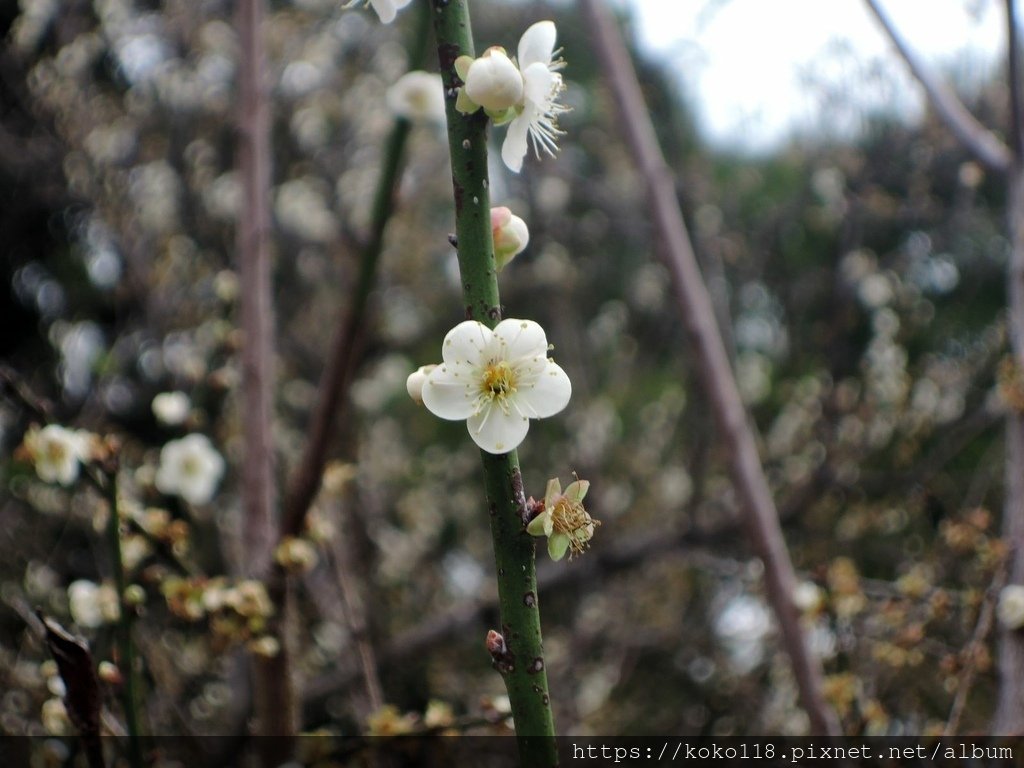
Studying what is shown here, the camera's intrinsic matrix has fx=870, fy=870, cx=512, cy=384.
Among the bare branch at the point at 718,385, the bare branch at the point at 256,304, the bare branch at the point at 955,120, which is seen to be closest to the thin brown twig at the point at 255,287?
the bare branch at the point at 256,304

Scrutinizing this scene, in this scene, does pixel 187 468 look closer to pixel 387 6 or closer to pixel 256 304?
pixel 256 304

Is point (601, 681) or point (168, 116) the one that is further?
point (168, 116)

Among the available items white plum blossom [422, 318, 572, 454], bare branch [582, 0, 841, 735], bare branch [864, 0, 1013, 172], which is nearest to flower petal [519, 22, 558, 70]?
white plum blossom [422, 318, 572, 454]

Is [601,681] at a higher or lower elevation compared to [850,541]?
lower

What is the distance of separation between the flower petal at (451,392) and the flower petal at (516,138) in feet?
0.70

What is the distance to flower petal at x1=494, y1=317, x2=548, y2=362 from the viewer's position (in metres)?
0.78

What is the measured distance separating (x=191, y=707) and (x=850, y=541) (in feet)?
8.41

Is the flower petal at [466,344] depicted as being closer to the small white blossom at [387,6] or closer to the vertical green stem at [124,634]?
the small white blossom at [387,6]

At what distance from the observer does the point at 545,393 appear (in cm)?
84

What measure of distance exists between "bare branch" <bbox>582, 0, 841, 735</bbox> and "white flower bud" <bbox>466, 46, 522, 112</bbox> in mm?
1038

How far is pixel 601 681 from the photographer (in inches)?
156

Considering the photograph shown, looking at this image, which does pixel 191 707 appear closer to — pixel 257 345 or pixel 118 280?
pixel 257 345

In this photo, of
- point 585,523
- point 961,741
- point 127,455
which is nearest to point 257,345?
point 585,523

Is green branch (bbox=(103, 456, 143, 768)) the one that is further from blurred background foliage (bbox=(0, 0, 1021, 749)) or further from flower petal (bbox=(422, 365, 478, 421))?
blurred background foliage (bbox=(0, 0, 1021, 749))
